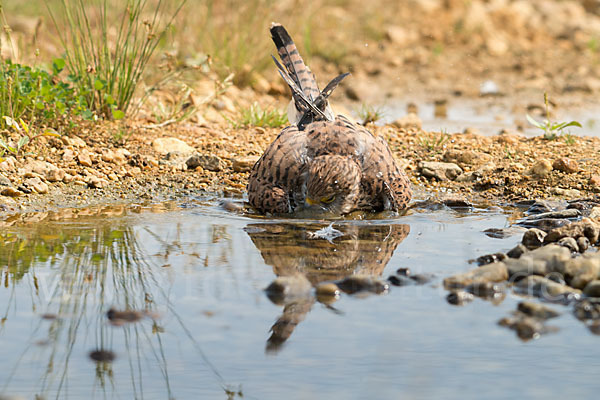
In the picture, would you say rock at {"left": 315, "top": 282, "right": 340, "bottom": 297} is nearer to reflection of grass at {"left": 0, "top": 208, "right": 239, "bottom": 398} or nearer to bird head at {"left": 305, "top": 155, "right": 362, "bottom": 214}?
reflection of grass at {"left": 0, "top": 208, "right": 239, "bottom": 398}

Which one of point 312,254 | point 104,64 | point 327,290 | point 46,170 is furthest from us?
point 104,64

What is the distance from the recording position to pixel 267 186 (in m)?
5.20

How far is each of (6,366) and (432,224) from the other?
300 centimetres

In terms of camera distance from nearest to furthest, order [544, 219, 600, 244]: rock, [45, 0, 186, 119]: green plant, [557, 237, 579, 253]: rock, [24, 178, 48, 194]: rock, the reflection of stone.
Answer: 1. the reflection of stone
2. [557, 237, 579, 253]: rock
3. [544, 219, 600, 244]: rock
4. [24, 178, 48, 194]: rock
5. [45, 0, 186, 119]: green plant

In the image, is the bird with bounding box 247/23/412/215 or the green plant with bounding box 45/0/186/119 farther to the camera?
the green plant with bounding box 45/0/186/119

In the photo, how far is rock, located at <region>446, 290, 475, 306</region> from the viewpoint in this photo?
3637 millimetres

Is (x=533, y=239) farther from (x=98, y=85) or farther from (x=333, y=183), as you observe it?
(x=98, y=85)

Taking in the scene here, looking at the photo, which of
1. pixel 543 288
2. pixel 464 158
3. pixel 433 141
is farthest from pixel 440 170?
pixel 543 288

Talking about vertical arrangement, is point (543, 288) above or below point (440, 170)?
below

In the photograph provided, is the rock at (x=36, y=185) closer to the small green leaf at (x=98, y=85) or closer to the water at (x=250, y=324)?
the water at (x=250, y=324)

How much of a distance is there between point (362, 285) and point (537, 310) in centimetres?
80

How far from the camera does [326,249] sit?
4508 mm

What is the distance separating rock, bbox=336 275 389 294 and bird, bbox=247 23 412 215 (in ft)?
3.67

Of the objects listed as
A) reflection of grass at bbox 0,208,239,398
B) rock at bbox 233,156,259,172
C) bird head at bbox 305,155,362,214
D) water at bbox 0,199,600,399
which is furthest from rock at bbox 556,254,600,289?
rock at bbox 233,156,259,172
